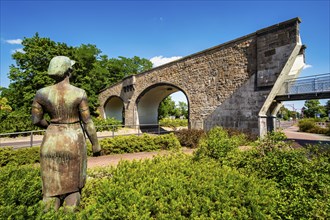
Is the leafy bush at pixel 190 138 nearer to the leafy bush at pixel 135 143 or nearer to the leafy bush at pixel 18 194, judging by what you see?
the leafy bush at pixel 135 143

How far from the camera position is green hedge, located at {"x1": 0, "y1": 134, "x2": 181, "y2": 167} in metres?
7.00

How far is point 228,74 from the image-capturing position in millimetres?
12320

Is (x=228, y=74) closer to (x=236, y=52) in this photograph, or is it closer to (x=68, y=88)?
(x=236, y=52)

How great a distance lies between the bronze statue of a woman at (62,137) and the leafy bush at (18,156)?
19.3 ft

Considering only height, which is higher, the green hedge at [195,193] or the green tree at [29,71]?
the green tree at [29,71]

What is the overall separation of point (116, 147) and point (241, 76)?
856 centimetres

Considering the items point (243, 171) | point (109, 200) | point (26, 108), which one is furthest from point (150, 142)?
point (26, 108)

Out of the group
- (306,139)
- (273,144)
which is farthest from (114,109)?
(273,144)

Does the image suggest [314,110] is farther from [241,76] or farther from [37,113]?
[37,113]

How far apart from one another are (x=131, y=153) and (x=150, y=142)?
4.05 ft

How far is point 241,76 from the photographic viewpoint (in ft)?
38.2

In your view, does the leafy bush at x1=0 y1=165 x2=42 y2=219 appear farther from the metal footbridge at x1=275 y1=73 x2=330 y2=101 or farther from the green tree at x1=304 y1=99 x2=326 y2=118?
the green tree at x1=304 y1=99 x2=326 y2=118

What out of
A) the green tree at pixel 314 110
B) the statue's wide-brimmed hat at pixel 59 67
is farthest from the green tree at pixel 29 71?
the green tree at pixel 314 110

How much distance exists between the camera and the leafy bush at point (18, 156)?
22.6 ft
